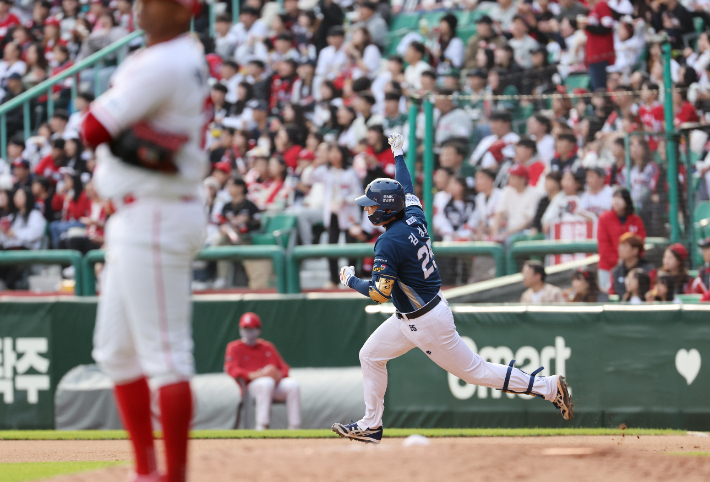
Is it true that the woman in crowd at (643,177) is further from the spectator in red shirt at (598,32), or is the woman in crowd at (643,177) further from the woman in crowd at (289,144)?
the woman in crowd at (289,144)

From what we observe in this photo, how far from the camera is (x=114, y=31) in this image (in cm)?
1808

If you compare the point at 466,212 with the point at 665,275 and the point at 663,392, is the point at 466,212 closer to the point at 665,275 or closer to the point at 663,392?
the point at 665,275

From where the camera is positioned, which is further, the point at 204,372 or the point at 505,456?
the point at 204,372

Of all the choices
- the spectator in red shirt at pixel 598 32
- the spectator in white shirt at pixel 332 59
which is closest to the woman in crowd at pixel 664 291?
the spectator in red shirt at pixel 598 32

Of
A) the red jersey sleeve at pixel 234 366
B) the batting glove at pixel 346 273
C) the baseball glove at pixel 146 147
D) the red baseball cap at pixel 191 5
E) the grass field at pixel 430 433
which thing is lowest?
the grass field at pixel 430 433

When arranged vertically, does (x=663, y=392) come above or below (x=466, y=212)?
below

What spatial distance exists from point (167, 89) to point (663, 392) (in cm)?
720

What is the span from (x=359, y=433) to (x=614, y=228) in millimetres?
4113

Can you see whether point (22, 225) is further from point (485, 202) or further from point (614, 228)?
point (614, 228)

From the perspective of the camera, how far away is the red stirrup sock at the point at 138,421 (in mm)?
4098

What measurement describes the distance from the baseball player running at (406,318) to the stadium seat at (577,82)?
5.70 m

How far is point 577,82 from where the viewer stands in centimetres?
1263

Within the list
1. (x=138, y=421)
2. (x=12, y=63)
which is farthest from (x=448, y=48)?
(x=138, y=421)

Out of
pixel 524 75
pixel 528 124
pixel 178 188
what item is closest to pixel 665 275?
pixel 528 124
